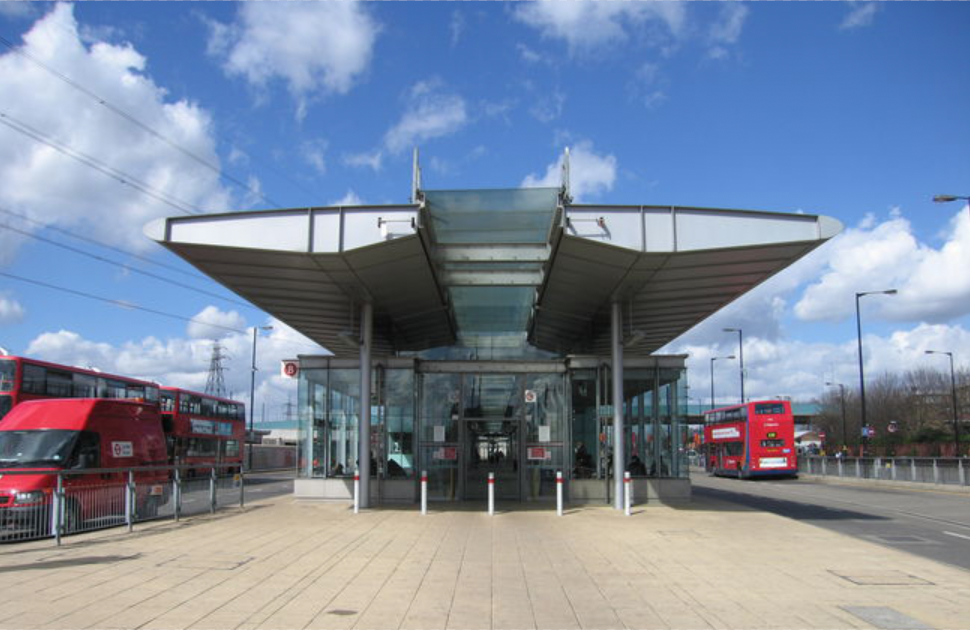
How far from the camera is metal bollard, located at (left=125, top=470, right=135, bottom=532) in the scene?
13287 mm

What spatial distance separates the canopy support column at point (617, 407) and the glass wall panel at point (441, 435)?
412 cm

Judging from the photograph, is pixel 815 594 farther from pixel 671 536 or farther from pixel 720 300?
pixel 720 300

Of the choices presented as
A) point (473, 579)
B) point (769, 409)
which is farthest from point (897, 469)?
point (473, 579)

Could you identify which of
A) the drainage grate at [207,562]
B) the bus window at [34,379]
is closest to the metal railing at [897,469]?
the drainage grate at [207,562]

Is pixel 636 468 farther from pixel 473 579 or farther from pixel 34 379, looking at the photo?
pixel 34 379

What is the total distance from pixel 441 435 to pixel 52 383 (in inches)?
421

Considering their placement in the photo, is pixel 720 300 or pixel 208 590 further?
pixel 720 300

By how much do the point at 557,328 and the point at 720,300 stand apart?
6.71 metres

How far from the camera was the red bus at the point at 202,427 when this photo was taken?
28.6 meters

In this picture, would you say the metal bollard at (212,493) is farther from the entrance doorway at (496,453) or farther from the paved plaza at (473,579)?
the entrance doorway at (496,453)

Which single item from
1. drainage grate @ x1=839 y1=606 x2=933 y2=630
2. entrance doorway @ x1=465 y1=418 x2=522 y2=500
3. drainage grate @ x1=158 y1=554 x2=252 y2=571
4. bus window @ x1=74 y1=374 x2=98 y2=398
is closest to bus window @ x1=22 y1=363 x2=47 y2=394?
bus window @ x1=74 y1=374 x2=98 y2=398

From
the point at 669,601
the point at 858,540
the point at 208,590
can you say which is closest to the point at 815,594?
the point at 669,601

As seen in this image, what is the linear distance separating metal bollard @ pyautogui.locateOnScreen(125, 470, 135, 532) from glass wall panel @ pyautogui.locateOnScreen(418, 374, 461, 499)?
7.46 meters

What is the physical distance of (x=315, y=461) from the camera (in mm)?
19828
